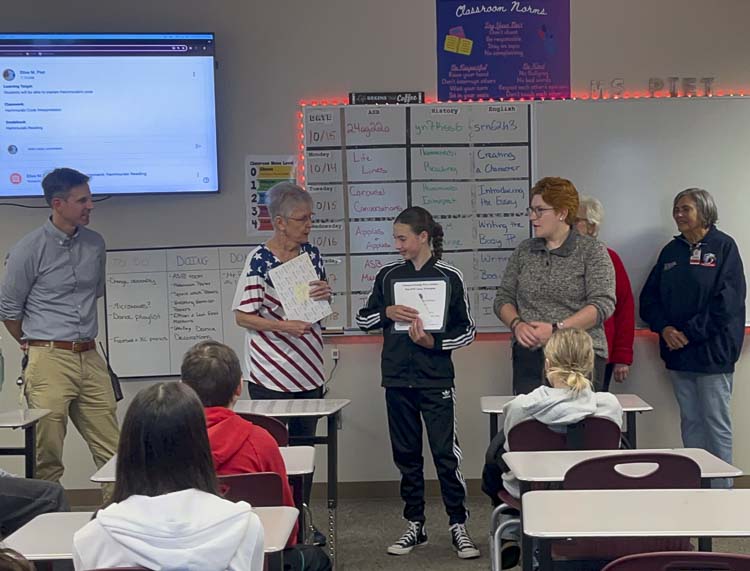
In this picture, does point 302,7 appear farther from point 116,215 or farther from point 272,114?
point 116,215

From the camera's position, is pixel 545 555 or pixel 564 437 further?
pixel 564 437

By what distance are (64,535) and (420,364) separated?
2.00 metres

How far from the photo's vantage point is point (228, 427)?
7.88ft

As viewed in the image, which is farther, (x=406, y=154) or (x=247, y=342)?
(x=406, y=154)

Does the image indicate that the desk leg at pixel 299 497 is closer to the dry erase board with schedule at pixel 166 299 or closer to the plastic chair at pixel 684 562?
the plastic chair at pixel 684 562

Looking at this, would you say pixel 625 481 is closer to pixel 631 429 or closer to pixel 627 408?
pixel 627 408

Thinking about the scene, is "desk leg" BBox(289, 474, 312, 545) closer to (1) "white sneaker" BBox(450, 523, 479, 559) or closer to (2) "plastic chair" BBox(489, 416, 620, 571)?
(2) "plastic chair" BBox(489, 416, 620, 571)

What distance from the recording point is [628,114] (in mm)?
4910

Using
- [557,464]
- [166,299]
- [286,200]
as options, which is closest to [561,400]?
[557,464]

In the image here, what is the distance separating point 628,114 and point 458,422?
1.99 meters

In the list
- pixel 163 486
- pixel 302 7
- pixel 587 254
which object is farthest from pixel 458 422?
pixel 163 486

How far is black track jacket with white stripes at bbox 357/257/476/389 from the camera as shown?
3.93 metres

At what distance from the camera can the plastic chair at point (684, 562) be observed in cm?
167

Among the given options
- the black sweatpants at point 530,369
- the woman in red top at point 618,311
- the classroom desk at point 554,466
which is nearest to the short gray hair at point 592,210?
the woman in red top at point 618,311
